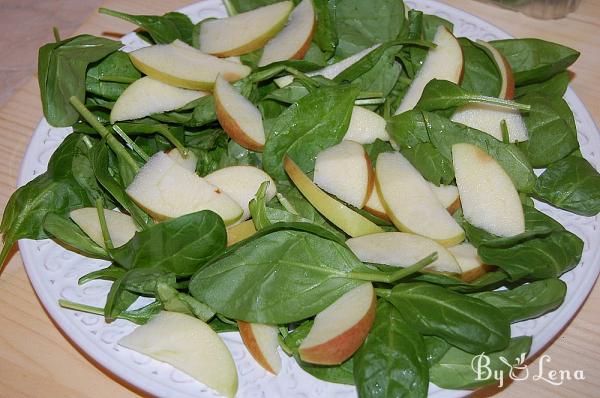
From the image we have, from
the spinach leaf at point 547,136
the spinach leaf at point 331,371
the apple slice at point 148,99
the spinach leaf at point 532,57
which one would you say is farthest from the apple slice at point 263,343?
the spinach leaf at point 532,57

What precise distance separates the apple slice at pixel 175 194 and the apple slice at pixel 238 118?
0.10m

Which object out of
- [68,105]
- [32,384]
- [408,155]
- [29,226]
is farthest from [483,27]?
[32,384]

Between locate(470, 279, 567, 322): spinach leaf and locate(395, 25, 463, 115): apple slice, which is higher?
locate(395, 25, 463, 115): apple slice

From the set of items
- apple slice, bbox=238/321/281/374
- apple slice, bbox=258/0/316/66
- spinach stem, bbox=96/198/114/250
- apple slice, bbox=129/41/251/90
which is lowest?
apple slice, bbox=238/321/281/374

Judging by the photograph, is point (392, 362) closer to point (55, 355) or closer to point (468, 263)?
point (468, 263)

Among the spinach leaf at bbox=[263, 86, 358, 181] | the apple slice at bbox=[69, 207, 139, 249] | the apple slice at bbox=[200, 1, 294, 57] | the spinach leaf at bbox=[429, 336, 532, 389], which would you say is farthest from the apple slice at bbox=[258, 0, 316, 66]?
the spinach leaf at bbox=[429, 336, 532, 389]

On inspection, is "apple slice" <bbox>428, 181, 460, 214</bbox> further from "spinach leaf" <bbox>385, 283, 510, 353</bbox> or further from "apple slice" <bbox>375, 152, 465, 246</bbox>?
"spinach leaf" <bbox>385, 283, 510, 353</bbox>

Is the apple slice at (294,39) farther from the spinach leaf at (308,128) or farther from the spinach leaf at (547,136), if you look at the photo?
the spinach leaf at (547,136)

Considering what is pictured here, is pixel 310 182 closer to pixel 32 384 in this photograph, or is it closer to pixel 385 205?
pixel 385 205

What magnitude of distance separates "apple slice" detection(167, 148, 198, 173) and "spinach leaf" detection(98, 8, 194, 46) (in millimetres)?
277

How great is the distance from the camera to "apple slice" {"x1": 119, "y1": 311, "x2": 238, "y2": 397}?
919mm

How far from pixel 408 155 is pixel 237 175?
270 mm

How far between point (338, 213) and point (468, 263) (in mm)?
197

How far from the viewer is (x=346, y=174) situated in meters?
1.07
